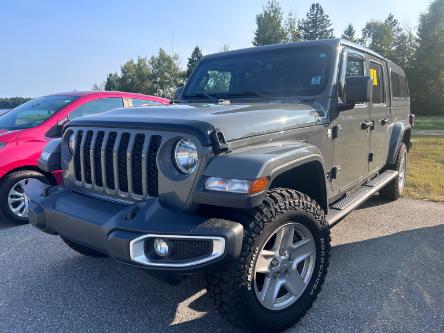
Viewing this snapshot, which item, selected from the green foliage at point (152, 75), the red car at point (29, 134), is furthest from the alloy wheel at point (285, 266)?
the green foliage at point (152, 75)

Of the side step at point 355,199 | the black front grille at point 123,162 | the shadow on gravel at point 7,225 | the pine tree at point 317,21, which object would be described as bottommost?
the shadow on gravel at point 7,225

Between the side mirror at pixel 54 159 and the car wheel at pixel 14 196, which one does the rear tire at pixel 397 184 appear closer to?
the side mirror at pixel 54 159

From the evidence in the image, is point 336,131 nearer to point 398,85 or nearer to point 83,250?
point 83,250

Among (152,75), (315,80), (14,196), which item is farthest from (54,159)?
(152,75)

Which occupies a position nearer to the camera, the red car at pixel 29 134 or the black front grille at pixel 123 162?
the black front grille at pixel 123 162

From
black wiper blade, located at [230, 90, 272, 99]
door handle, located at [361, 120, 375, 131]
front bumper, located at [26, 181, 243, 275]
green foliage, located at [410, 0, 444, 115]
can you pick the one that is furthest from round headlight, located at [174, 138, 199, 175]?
green foliage, located at [410, 0, 444, 115]

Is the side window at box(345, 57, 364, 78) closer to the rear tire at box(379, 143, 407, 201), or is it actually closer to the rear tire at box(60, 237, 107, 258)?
the rear tire at box(379, 143, 407, 201)

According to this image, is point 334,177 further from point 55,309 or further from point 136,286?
point 55,309

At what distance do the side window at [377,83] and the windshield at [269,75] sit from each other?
1.21 m

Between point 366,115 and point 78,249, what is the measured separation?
3.15 meters

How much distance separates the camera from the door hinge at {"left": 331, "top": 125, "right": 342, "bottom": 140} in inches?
131

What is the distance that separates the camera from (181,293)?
3.08m

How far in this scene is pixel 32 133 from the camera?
495 centimetres

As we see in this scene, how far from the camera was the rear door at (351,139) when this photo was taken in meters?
3.49
